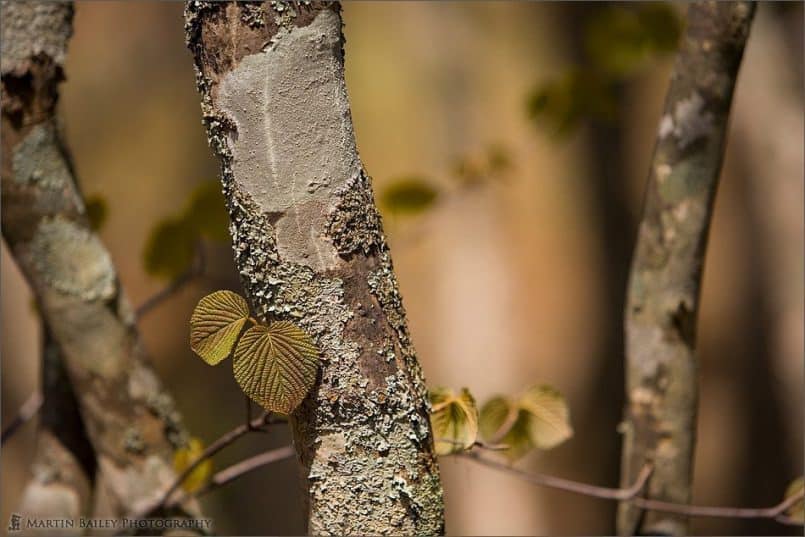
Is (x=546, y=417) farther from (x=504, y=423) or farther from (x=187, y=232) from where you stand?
(x=187, y=232)

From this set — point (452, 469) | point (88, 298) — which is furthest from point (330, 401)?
point (452, 469)

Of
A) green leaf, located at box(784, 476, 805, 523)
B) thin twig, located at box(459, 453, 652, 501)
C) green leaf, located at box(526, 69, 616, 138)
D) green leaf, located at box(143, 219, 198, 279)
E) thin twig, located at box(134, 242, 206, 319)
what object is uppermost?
green leaf, located at box(526, 69, 616, 138)

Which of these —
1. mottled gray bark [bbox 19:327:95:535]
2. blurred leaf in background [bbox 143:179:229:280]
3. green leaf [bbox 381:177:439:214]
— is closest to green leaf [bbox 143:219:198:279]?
blurred leaf in background [bbox 143:179:229:280]

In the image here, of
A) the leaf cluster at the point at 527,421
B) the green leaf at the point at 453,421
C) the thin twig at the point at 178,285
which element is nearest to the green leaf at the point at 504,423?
the leaf cluster at the point at 527,421

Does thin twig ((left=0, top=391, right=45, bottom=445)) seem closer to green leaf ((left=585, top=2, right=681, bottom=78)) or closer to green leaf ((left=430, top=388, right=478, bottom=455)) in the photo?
green leaf ((left=430, top=388, right=478, bottom=455))

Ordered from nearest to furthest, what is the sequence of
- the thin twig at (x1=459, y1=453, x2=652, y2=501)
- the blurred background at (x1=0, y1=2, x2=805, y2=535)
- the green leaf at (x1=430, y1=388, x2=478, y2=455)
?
the green leaf at (x1=430, y1=388, x2=478, y2=455), the thin twig at (x1=459, y1=453, x2=652, y2=501), the blurred background at (x1=0, y1=2, x2=805, y2=535)

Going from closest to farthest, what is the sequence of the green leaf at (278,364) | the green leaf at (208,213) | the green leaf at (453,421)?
the green leaf at (278,364) → the green leaf at (453,421) → the green leaf at (208,213)

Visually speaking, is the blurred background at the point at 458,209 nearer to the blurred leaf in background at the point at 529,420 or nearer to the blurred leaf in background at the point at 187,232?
the blurred leaf in background at the point at 187,232
